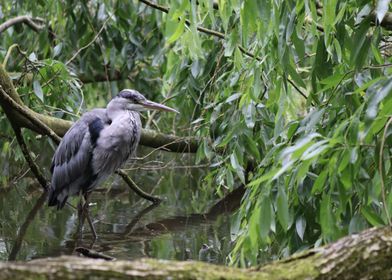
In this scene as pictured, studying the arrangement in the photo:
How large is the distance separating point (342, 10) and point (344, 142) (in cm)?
71

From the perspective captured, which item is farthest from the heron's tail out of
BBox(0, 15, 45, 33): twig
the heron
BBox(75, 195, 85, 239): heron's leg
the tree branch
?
BBox(0, 15, 45, 33): twig

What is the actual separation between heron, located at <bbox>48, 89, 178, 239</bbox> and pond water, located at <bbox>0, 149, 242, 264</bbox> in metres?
0.26

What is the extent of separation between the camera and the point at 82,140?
4.45 metres

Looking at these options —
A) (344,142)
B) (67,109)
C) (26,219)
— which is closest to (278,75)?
(344,142)

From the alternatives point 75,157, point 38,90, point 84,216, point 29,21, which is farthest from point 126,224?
point 29,21

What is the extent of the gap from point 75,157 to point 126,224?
2.20 feet

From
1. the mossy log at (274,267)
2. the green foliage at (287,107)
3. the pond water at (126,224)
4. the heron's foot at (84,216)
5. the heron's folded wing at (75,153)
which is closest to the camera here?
the mossy log at (274,267)

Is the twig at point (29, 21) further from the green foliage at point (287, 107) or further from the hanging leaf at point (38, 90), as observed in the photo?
the hanging leaf at point (38, 90)

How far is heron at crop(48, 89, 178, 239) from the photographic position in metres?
4.46

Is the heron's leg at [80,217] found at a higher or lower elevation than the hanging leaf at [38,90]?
lower

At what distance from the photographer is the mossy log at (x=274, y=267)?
1385 millimetres

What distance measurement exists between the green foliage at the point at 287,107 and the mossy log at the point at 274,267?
0.26 metres

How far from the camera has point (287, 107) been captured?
3350 mm

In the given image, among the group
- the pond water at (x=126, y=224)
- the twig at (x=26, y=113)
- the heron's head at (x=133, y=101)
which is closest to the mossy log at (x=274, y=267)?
the pond water at (x=126, y=224)
